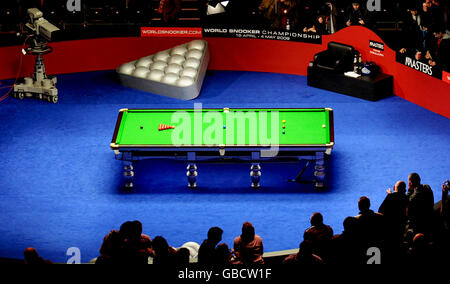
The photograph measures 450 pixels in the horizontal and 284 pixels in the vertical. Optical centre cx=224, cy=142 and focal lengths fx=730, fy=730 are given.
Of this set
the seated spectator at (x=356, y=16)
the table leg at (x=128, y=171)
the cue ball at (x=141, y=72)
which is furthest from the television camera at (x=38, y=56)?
the seated spectator at (x=356, y=16)

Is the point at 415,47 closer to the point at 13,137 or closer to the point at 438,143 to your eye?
the point at 438,143

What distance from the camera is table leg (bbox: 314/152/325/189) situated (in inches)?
439

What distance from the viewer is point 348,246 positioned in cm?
820

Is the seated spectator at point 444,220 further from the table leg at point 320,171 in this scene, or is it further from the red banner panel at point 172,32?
the red banner panel at point 172,32

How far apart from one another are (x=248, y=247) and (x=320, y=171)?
126 inches

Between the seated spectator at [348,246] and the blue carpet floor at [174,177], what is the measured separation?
1758 millimetres

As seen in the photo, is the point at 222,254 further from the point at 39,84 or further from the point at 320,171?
the point at 39,84

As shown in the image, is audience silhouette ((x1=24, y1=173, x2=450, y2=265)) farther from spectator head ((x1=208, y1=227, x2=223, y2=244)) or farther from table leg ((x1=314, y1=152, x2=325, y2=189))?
table leg ((x1=314, y1=152, x2=325, y2=189))

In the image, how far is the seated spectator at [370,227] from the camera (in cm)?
832

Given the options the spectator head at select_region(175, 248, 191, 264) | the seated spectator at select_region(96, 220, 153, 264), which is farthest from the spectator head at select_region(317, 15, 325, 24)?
the spectator head at select_region(175, 248, 191, 264)

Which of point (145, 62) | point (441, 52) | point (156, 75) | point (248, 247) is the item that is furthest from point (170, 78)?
point (248, 247)

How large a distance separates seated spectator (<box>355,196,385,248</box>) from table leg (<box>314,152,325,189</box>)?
8.23 feet

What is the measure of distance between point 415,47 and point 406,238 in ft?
21.9

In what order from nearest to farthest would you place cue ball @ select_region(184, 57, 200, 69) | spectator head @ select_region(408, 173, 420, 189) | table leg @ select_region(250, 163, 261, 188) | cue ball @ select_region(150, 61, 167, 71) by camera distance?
spectator head @ select_region(408, 173, 420, 189) → table leg @ select_region(250, 163, 261, 188) → cue ball @ select_region(184, 57, 200, 69) → cue ball @ select_region(150, 61, 167, 71)
